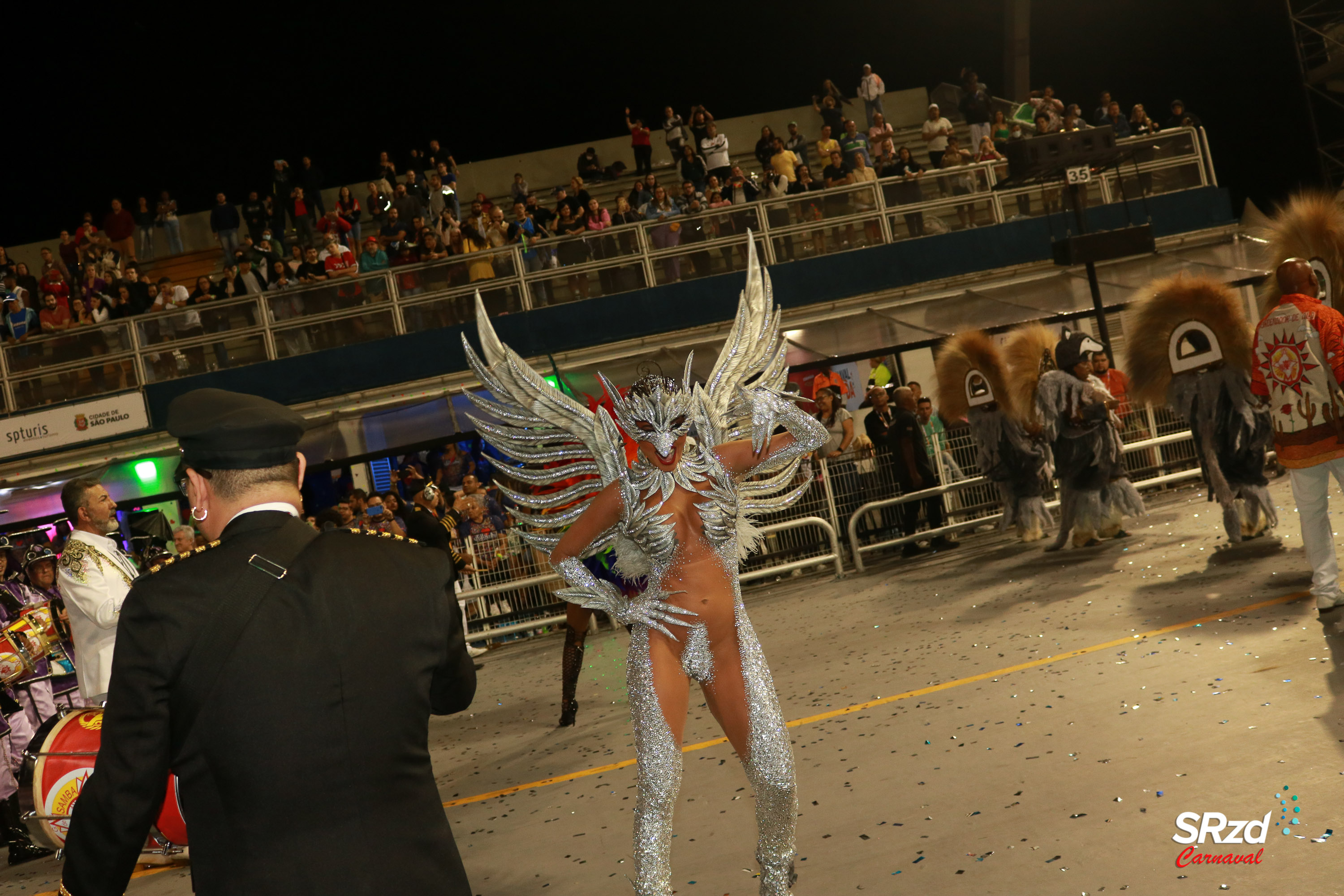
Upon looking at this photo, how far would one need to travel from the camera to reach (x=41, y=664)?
648 cm

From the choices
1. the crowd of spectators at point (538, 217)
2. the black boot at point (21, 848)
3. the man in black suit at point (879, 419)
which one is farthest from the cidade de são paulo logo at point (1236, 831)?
the crowd of spectators at point (538, 217)

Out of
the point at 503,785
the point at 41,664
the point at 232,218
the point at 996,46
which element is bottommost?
the point at 503,785

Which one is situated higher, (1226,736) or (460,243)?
(460,243)

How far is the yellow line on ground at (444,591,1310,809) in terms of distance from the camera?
547 centimetres

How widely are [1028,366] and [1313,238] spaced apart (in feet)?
10.4

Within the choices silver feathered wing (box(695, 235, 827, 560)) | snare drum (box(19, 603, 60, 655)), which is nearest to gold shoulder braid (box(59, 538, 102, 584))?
snare drum (box(19, 603, 60, 655))

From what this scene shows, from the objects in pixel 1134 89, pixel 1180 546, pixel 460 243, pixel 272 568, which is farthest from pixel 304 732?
pixel 1134 89

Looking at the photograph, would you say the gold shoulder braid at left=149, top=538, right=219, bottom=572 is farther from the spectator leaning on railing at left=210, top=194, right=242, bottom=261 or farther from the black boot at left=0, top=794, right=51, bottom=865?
the spectator leaning on railing at left=210, top=194, right=242, bottom=261

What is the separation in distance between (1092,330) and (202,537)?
1163 centimetres

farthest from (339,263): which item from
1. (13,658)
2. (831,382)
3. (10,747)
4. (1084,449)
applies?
(1084,449)

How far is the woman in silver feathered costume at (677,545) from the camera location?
3.36 m

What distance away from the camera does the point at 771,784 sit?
3320 mm

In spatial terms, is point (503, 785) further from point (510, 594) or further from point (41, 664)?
point (510, 594)

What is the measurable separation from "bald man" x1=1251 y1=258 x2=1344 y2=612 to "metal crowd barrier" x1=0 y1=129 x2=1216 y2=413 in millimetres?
9843
